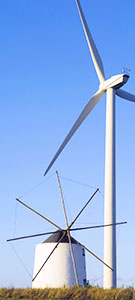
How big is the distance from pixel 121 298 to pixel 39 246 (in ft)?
54.6

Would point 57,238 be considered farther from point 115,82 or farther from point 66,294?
point 115,82

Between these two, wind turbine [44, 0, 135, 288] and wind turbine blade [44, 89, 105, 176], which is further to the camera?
wind turbine blade [44, 89, 105, 176]

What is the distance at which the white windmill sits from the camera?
176 ft

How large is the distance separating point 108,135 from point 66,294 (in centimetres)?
1872

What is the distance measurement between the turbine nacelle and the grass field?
23.5m

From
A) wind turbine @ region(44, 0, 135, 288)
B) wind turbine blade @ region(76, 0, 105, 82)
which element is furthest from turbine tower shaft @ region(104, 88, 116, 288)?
wind turbine blade @ region(76, 0, 105, 82)

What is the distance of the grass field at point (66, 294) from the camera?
41.2 m

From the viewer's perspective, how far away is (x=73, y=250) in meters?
54.8

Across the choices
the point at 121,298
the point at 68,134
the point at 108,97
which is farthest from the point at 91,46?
the point at 121,298

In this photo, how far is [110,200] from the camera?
5078 cm

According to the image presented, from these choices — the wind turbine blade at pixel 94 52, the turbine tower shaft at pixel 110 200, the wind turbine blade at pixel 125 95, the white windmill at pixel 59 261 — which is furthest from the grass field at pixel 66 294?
the wind turbine blade at pixel 94 52

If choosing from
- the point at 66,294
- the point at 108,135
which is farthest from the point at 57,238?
the point at 66,294

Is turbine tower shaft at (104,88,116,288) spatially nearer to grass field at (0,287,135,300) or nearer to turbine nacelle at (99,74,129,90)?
turbine nacelle at (99,74,129,90)

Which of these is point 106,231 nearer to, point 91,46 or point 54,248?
point 54,248
